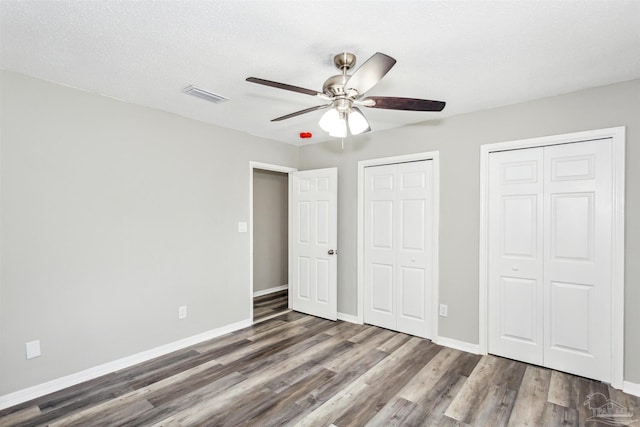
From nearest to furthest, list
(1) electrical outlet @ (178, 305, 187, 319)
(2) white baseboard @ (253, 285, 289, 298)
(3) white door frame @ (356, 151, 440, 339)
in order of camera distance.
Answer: (1) electrical outlet @ (178, 305, 187, 319) < (3) white door frame @ (356, 151, 440, 339) < (2) white baseboard @ (253, 285, 289, 298)

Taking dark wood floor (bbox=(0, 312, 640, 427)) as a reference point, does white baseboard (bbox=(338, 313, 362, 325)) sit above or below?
above

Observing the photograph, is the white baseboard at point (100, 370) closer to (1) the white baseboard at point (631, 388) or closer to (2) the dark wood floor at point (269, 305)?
(2) the dark wood floor at point (269, 305)

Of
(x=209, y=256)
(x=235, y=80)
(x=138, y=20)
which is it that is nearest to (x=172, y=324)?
(x=209, y=256)

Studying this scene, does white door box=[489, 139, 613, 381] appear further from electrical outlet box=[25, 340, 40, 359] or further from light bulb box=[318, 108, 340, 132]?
electrical outlet box=[25, 340, 40, 359]

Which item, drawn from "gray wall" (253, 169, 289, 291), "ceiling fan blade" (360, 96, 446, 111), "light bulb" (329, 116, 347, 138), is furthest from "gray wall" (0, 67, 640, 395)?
"light bulb" (329, 116, 347, 138)

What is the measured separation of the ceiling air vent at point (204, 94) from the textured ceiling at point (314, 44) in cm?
8

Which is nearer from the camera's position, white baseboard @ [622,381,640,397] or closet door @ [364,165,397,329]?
white baseboard @ [622,381,640,397]

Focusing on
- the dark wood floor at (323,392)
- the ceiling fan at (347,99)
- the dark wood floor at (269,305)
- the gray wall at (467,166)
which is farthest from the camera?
the dark wood floor at (269,305)

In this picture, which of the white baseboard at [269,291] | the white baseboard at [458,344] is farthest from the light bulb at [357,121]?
the white baseboard at [269,291]

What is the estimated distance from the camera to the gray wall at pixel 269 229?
5.66 metres

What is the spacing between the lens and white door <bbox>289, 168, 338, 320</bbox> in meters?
4.25

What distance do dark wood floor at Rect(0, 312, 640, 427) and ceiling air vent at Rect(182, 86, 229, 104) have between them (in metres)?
2.47

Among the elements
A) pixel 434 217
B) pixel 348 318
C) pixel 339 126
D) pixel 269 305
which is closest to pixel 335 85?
pixel 339 126

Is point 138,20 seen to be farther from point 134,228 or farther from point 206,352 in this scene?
point 206,352
